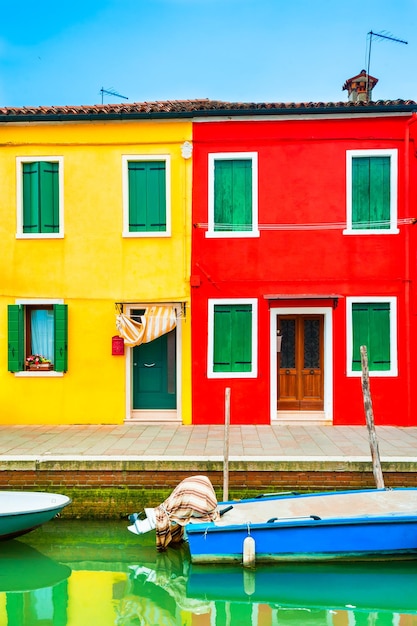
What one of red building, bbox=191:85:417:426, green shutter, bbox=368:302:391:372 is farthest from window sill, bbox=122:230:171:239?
green shutter, bbox=368:302:391:372

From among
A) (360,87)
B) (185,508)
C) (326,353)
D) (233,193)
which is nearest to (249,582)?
(185,508)

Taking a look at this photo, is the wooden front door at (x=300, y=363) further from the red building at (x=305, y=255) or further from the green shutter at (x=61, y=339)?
the green shutter at (x=61, y=339)

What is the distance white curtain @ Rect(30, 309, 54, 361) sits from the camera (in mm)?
11805

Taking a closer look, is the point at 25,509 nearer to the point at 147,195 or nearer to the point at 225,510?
the point at 225,510

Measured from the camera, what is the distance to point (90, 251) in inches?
460

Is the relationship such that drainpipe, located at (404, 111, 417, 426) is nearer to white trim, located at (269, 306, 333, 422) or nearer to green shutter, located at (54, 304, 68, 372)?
white trim, located at (269, 306, 333, 422)

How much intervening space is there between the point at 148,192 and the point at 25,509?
21.1 ft

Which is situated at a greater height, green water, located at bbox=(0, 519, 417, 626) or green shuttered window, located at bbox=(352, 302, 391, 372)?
green shuttered window, located at bbox=(352, 302, 391, 372)

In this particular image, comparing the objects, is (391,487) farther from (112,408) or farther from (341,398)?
(112,408)

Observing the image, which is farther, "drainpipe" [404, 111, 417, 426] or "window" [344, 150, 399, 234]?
"window" [344, 150, 399, 234]

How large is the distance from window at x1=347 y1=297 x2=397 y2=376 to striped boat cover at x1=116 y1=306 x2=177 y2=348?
138 inches

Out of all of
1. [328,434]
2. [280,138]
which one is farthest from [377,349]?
[280,138]

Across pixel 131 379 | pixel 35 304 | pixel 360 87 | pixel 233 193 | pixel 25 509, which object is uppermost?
pixel 360 87

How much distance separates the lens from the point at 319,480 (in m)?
8.43
